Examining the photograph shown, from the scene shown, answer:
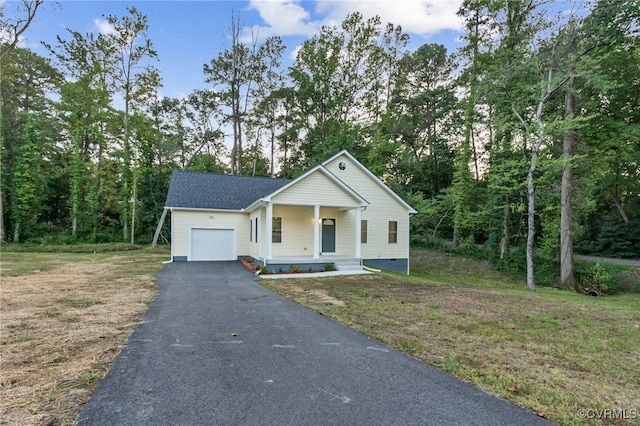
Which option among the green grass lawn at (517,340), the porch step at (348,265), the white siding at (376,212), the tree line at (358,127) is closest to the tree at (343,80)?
the tree line at (358,127)

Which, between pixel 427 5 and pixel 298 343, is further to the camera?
pixel 427 5

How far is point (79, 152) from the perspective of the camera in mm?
23469

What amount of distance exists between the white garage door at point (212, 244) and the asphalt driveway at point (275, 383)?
11215 mm

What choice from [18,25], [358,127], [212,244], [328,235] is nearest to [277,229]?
[328,235]

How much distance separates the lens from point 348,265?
1324 centimetres

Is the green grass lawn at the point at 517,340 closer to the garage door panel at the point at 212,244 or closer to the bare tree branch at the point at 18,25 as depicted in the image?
the garage door panel at the point at 212,244

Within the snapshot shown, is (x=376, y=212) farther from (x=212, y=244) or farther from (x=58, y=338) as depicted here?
(x=58, y=338)

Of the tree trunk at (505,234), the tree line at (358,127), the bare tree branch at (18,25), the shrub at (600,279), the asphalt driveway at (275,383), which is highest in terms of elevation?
the bare tree branch at (18,25)

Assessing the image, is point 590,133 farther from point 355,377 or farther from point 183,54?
point 183,54

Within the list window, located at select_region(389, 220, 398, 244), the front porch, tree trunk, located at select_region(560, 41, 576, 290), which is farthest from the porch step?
tree trunk, located at select_region(560, 41, 576, 290)

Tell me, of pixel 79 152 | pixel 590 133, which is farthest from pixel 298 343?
pixel 79 152

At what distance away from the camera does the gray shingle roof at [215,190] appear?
16000 mm

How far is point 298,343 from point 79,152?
89.3 ft

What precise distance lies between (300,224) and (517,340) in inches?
437
